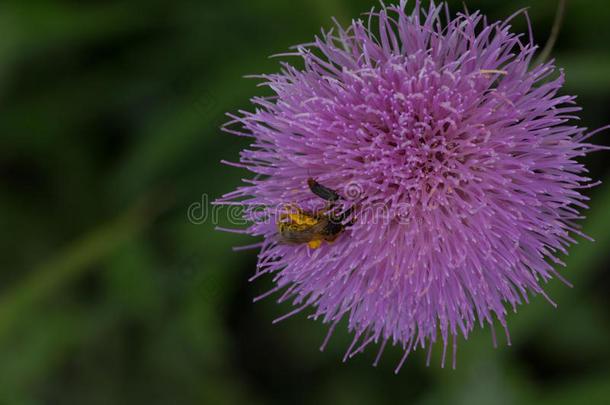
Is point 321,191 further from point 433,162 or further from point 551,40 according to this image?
point 551,40

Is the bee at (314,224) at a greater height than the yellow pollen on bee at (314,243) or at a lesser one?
greater

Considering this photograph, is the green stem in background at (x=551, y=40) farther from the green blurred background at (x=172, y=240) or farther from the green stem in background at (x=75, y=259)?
the green stem in background at (x=75, y=259)

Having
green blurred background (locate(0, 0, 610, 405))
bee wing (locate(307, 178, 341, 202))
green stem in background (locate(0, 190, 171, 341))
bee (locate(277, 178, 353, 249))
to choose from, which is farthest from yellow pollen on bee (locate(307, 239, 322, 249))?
green stem in background (locate(0, 190, 171, 341))

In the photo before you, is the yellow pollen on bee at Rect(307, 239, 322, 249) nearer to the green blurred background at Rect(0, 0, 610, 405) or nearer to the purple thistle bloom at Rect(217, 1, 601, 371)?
the purple thistle bloom at Rect(217, 1, 601, 371)

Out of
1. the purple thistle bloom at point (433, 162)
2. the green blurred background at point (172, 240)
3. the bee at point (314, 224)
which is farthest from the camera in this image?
the green blurred background at point (172, 240)

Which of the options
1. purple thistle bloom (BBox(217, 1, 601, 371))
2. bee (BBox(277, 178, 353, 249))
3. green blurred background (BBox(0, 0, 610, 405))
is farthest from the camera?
green blurred background (BBox(0, 0, 610, 405))

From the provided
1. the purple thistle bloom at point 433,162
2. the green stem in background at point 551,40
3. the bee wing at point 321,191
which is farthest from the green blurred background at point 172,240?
the bee wing at point 321,191

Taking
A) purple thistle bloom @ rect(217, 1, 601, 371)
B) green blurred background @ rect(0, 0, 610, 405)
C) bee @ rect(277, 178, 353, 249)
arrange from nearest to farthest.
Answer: purple thistle bloom @ rect(217, 1, 601, 371)
bee @ rect(277, 178, 353, 249)
green blurred background @ rect(0, 0, 610, 405)
